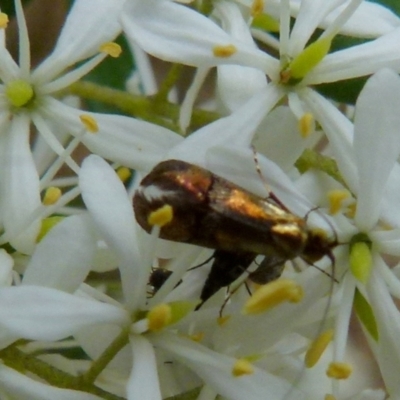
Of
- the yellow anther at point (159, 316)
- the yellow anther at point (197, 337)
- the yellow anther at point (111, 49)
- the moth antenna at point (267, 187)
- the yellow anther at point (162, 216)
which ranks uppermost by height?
the yellow anther at point (111, 49)

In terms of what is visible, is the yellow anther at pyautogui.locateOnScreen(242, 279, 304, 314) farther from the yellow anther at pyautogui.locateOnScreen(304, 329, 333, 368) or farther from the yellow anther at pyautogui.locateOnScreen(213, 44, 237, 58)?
the yellow anther at pyautogui.locateOnScreen(213, 44, 237, 58)

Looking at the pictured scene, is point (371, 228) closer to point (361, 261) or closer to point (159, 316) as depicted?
point (361, 261)

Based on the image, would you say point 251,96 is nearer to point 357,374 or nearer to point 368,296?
point 368,296

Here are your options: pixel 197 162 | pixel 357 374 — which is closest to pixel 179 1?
pixel 197 162

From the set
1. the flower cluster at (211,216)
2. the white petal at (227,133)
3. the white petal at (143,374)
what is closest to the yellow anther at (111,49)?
the flower cluster at (211,216)

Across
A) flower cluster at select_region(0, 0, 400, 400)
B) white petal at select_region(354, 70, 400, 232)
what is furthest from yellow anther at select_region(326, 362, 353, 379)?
white petal at select_region(354, 70, 400, 232)

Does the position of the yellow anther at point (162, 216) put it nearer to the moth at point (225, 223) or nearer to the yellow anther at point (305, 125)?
the moth at point (225, 223)
